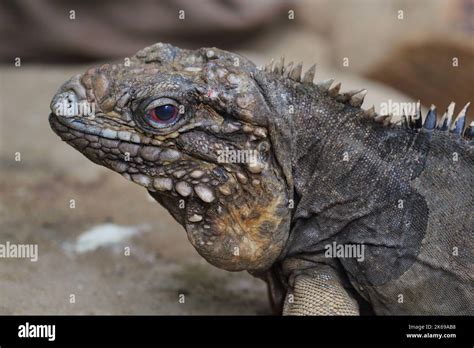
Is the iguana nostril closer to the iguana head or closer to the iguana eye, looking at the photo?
the iguana head

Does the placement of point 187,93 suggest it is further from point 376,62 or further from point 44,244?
point 376,62

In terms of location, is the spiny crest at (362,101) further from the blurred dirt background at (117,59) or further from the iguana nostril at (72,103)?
the blurred dirt background at (117,59)

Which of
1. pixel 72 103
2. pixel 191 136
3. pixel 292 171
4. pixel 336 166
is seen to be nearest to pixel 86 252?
pixel 72 103

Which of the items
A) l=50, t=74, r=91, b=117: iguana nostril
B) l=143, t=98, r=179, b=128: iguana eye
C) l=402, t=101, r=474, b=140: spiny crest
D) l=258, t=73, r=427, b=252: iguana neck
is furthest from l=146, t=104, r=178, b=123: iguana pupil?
l=402, t=101, r=474, b=140: spiny crest

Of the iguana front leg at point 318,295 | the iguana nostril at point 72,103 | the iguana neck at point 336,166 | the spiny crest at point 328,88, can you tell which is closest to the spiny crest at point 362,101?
the spiny crest at point 328,88

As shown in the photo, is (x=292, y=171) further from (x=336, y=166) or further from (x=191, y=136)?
(x=191, y=136)
